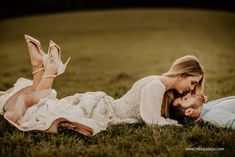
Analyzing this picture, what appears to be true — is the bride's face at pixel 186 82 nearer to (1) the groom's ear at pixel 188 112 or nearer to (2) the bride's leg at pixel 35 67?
(1) the groom's ear at pixel 188 112

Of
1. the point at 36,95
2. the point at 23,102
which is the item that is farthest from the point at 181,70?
the point at 23,102

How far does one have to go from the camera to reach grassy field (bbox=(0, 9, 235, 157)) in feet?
13.1

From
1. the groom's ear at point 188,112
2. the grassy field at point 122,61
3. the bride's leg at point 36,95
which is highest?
the bride's leg at point 36,95

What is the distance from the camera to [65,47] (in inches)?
510

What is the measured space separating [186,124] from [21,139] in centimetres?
162

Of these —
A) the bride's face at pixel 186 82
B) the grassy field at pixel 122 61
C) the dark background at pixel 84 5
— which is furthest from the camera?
the dark background at pixel 84 5

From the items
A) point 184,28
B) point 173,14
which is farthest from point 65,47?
point 173,14

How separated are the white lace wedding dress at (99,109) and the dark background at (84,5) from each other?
528 inches

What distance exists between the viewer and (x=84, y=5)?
1948 cm

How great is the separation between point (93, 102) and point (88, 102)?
6 centimetres

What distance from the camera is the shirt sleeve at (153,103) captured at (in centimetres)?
443

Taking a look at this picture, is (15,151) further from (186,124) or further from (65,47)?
(65,47)

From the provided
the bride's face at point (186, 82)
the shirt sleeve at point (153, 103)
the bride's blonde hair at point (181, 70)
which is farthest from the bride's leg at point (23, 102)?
the bride's face at point (186, 82)

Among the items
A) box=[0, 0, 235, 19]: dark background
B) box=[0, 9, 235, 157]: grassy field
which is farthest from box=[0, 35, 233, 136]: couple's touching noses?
box=[0, 0, 235, 19]: dark background
